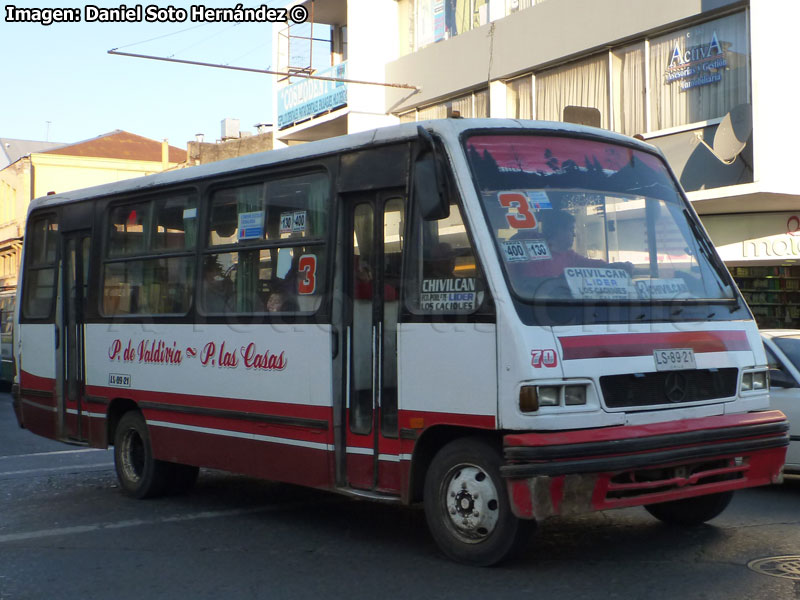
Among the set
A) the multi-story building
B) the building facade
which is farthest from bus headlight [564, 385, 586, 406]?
the building facade

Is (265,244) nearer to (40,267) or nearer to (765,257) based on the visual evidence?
(40,267)

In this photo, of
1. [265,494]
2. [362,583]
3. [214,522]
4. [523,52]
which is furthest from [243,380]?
[523,52]

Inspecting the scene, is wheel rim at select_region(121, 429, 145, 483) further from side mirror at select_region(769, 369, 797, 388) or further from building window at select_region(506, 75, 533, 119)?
building window at select_region(506, 75, 533, 119)

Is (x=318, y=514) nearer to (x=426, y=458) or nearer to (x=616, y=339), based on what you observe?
(x=426, y=458)

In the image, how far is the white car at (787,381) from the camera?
8.69 m

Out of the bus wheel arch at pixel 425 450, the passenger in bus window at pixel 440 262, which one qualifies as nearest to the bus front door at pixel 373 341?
the bus wheel arch at pixel 425 450

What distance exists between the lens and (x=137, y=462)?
378 inches

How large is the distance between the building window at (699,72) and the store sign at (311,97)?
9834 mm

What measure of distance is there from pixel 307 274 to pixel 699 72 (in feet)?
36.2

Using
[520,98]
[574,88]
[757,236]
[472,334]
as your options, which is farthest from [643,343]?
[520,98]

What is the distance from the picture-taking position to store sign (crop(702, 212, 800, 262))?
16781 mm

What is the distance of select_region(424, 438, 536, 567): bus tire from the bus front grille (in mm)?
763

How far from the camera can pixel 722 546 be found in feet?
22.0

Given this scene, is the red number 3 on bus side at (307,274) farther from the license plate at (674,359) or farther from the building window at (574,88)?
the building window at (574,88)
